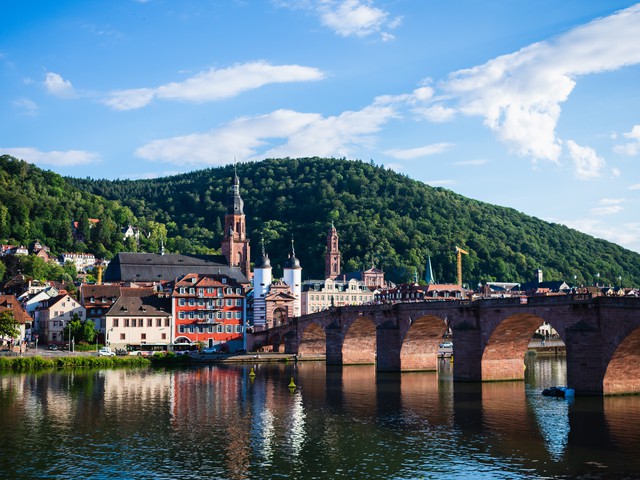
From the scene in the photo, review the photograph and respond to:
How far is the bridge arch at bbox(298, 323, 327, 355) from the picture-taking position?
11519cm

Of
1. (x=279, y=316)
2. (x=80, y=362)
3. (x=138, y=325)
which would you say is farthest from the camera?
(x=279, y=316)

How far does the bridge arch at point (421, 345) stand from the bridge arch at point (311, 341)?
974 inches

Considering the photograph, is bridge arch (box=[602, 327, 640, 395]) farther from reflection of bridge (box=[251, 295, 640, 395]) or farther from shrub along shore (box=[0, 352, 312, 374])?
shrub along shore (box=[0, 352, 312, 374])

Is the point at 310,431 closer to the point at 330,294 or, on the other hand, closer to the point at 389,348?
the point at 389,348

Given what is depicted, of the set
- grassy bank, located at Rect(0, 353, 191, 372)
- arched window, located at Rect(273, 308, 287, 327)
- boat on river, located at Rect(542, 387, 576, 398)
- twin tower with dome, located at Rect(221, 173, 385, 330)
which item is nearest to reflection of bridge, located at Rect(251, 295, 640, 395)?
boat on river, located at Rect(542, 387, 576, 398)

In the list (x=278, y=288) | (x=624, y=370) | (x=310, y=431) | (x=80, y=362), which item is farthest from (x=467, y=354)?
(x=278, y=288)

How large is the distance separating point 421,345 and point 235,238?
9154cm

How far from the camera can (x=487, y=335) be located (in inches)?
2943

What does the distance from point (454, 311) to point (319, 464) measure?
4047 centimetres

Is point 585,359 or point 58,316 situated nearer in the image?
point 585,359

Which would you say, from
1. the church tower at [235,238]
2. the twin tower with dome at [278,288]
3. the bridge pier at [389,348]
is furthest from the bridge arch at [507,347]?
the church tower at [235,238]

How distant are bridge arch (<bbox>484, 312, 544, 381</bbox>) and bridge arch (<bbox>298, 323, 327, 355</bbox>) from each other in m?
40.8

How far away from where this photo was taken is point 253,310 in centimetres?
13012

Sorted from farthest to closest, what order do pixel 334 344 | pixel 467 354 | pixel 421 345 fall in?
pixel 334 344 → pixel 421 345 → pixel 467 354
